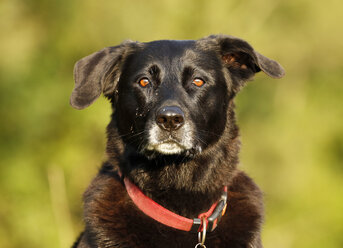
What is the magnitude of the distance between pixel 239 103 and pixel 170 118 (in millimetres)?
8773

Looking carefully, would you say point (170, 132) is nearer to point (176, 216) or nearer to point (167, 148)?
point (167, 148)

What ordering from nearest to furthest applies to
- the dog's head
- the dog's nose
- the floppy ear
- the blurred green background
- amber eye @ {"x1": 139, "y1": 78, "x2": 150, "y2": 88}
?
the dog's nose
the dog's head
amber eye @ {"x1": 139, "y1": 78, "x2": 150, "y2": 88}
the floppy ear
the blurred green background

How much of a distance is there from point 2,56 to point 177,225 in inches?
317

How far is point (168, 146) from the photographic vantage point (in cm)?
376

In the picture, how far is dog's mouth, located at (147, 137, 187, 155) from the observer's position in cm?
374

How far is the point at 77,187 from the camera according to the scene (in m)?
10.9

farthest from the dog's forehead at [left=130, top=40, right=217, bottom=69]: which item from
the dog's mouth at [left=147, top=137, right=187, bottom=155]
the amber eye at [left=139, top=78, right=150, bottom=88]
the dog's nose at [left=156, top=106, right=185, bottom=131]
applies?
the dog's mouth at [left=147, top=137, right=187, bottom=155]

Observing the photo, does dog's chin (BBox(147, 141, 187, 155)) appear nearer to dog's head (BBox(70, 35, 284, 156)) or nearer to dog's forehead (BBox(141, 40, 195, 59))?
dog's head (BBox(70, 35, 284, 156))

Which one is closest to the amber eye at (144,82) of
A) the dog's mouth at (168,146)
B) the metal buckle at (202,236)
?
the dog's mouth at (168,146)

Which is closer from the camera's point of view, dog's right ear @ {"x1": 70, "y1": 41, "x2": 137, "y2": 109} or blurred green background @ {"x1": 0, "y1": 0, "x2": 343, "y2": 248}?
dog's right ear @ {"x1": 70, "y1": 41, "x2": 137, "y2": 109}

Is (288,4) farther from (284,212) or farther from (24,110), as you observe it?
(24,110)

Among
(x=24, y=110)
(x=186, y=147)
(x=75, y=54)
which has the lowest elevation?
(x=24, y=110)

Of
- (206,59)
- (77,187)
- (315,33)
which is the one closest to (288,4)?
(315,33)

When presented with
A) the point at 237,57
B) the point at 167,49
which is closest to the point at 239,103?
the point at 237,57
